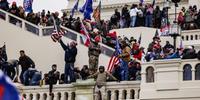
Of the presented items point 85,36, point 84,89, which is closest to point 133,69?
point 84,89

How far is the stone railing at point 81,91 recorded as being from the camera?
59.5ft

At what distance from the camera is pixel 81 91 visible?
18.7 meters

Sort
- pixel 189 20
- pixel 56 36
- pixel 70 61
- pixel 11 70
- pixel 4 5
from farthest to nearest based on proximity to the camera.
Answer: pixel 4 5 < pixel 189 20 < pixel 56 36 < pixel 70 61 < pixel 11 70

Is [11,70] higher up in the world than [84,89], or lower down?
higher up

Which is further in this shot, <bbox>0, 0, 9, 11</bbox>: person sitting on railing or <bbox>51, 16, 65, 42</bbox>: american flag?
<bbox>0, 0, 9, 11</bbox>: person sitting on railing

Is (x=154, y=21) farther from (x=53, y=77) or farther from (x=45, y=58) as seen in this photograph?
(x=53, y=77)

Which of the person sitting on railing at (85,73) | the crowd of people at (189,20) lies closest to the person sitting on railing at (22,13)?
the crowd of people at (189,20)

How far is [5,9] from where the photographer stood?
29.0m

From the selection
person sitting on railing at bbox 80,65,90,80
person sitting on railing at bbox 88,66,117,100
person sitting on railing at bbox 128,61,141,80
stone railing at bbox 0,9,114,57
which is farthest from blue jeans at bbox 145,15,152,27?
person sitting on railing at bbox 88,66,117,100

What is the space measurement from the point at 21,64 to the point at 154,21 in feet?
28.9

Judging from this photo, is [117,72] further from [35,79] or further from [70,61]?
[70,61]

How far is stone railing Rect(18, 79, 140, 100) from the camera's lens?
1814 centimetres

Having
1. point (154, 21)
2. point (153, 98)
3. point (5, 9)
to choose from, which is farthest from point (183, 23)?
point (153, 98)

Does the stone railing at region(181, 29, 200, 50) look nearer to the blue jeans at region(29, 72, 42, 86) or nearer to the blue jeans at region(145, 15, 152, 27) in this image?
the blue jeans at region(145, 15, 152, 27)
